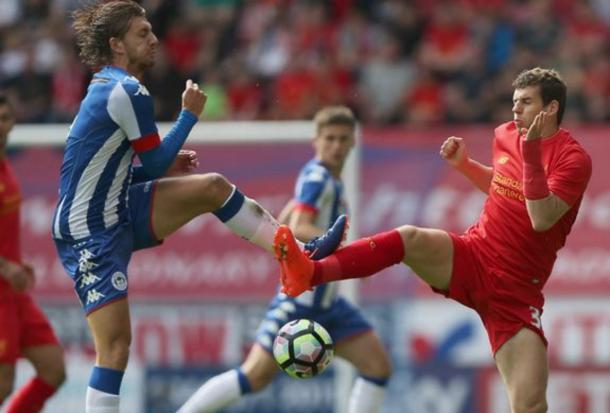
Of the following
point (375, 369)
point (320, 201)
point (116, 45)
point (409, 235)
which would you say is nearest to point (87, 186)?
point (116, 45)

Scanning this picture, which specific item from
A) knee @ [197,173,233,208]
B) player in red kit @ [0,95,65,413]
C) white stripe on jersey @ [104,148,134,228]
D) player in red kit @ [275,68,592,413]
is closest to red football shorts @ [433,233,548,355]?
player in red kit @ [275,68,592,413]

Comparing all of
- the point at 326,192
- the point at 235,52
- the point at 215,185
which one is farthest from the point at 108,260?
the point at 235,52

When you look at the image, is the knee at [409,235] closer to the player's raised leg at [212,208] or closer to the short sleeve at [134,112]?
the player's raised leg at [212,208]

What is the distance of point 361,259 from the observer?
22.1 ft

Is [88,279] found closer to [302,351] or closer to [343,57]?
[302,351]

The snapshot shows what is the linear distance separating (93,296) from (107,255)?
230 mm

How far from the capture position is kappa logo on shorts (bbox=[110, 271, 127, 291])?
6777 millimetres

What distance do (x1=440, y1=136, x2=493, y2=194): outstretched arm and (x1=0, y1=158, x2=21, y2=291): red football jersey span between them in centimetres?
305

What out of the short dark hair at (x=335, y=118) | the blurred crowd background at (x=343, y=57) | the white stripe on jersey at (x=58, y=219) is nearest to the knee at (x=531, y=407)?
the white stripe on jersey at (x=58, y=219)

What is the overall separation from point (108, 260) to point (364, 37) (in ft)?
29.5

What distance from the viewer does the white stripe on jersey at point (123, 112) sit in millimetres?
6699

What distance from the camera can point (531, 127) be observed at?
646 centimetres

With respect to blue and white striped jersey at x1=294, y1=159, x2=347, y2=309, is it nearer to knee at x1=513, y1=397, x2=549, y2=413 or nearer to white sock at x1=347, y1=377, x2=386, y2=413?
white sock at x1=347, y1=377, x2=386, y2=413

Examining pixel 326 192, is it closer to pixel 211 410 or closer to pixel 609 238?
pixel 211 410
